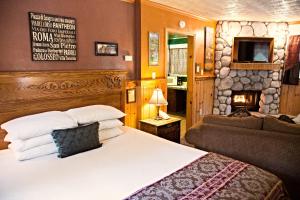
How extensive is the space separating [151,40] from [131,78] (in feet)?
2.34

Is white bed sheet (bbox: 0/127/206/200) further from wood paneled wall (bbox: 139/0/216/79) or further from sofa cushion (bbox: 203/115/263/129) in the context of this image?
wood paneled wall (bbox: 139/0/216/79)

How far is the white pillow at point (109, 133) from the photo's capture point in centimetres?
267

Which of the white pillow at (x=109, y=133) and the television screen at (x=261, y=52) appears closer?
the white pillow at (x=109, y=133)

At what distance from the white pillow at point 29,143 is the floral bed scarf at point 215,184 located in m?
1.17

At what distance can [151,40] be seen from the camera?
147 inches

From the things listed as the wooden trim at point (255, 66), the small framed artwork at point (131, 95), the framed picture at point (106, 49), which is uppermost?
the framed picture at point (106, 49)

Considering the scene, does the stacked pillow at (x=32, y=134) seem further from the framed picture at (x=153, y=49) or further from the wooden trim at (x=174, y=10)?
the wooden trim at (x=174, y=10)

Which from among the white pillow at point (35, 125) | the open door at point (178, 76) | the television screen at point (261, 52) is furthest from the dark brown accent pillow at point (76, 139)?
the television screen at point (261, 52)

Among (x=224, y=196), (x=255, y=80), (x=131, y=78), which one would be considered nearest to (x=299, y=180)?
(x=224, y=196)

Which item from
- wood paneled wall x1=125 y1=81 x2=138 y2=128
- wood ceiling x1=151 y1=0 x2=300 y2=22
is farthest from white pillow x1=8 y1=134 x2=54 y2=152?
wood ceiling x1=151 y1=0 x2=300 y2=22

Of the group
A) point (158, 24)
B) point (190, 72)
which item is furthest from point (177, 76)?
point (158, 24)

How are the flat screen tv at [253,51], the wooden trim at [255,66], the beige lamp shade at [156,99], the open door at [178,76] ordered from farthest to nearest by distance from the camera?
the open door at [178,76]
the flat screen tv at [253,51]
the wooden trim at [255,66]
the beige lamp shade at [156,99]

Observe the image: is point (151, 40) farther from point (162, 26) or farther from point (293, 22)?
point (293, 22)

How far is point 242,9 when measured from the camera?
13.5ft
